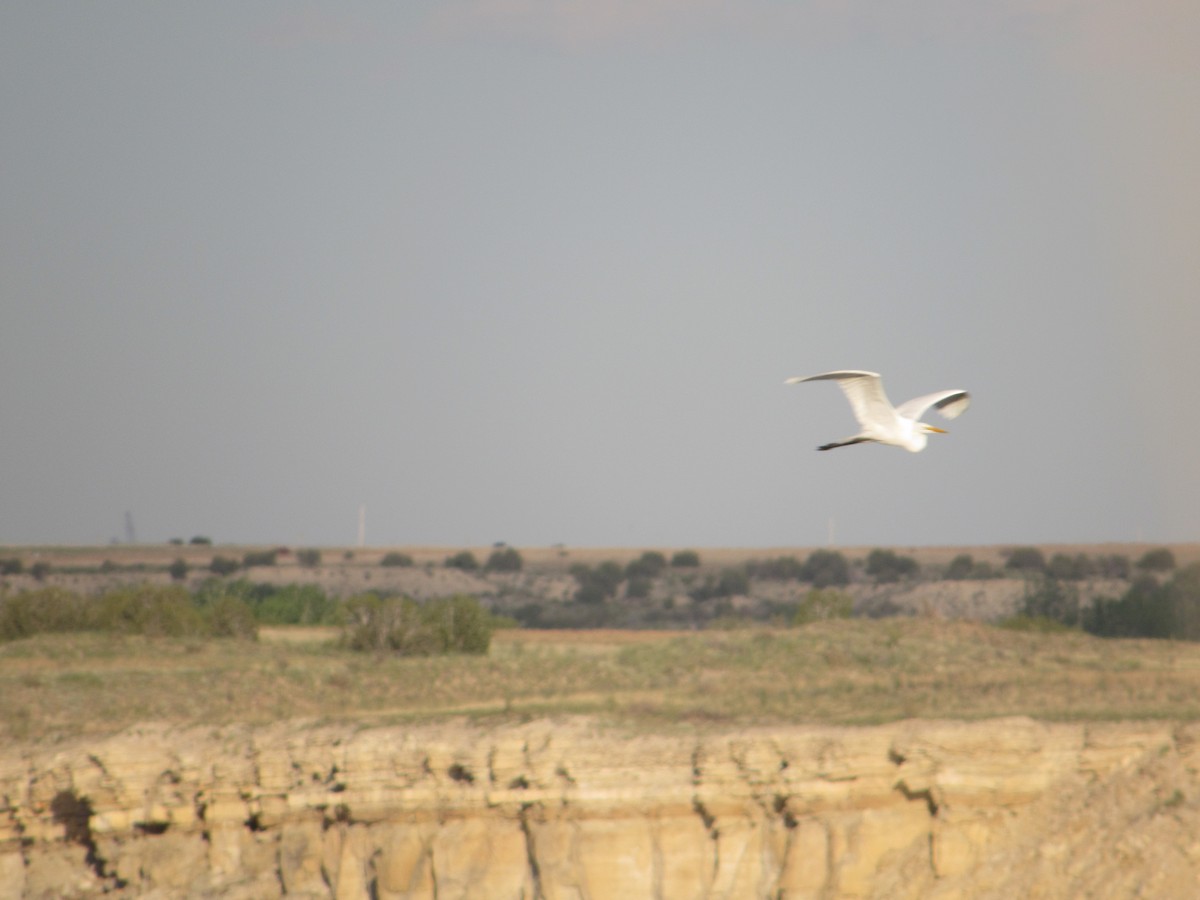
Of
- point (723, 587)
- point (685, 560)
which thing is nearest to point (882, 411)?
point (723, 587)

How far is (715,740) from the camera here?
15812mm

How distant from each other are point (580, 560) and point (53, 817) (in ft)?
233

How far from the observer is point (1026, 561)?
237 ft

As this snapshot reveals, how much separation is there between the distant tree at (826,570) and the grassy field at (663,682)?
45.3 m

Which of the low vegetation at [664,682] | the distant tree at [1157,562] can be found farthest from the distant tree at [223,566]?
the low vegetation at [664,682]

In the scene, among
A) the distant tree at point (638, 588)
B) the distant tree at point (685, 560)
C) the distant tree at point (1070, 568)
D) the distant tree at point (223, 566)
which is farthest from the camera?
the distant tree at point (685, 560)

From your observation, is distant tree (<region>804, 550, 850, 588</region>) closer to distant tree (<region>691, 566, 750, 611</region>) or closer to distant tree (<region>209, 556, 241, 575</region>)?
distant tree (<region>691, 566, 750, 611</region>)

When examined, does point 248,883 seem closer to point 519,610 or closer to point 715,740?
point 715,740

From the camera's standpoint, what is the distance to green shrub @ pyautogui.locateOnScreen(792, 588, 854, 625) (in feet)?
121

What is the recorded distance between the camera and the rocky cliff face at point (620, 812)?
587 inches

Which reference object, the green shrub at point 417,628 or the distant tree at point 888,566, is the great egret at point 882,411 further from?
the distant tree at point 888,566

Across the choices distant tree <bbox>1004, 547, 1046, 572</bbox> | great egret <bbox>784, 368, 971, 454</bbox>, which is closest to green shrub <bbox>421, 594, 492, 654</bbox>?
great egret <bbox>784, 368, 971, 454</bbox>

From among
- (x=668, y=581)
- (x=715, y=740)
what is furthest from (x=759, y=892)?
(x=668, y=581)

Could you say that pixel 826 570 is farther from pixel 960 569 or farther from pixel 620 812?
pixel 620 812
